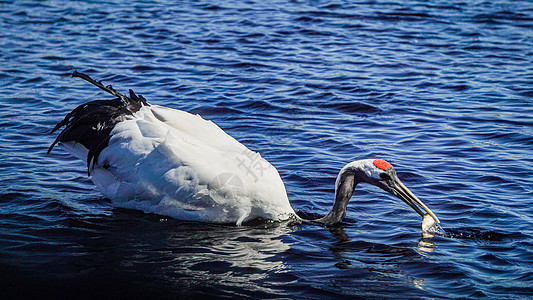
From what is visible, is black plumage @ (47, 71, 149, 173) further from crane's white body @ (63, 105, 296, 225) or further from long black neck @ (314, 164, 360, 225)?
long black neck @ (314, 164, 360, 225)

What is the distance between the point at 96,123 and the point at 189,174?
4.25 feet

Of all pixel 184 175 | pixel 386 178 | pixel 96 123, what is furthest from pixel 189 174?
pixel 386 178

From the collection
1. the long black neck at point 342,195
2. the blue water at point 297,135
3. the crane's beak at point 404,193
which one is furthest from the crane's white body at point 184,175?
the crane's beak at point 404,193

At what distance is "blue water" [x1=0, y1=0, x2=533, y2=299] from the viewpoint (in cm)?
592

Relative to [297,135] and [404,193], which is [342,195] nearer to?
[404,193]

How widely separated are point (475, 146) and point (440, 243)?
2.98 m

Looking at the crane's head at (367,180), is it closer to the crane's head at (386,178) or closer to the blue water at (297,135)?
the crane's head at (386,178)

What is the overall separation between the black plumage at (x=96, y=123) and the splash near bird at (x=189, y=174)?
11 millimetres

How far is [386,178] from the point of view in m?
7.08

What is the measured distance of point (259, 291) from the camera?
5.60 meters

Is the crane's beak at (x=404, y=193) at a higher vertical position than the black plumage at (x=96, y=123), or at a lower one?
lower

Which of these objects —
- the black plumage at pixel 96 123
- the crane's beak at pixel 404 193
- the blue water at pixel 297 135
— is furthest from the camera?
the black plumage at pixel 96 123

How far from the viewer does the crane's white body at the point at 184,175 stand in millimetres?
6918

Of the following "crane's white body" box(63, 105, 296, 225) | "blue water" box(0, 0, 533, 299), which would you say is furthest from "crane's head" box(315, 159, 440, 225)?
"crane's white body" box(63, 105, 296, 225)
